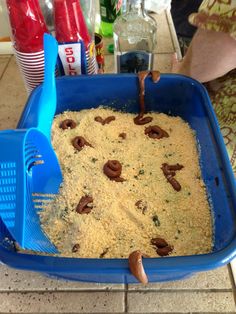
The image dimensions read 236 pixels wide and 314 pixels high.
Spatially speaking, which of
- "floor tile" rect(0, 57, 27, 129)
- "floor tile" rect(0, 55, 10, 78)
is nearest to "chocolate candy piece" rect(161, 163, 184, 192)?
"floor tile" rect(0, 57, 27, 129)

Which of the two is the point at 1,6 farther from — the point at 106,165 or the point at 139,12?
the point at 106,165

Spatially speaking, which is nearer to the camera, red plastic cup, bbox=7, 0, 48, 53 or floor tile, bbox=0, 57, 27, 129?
red plastic cup, bbox=7, 0, 48, 53

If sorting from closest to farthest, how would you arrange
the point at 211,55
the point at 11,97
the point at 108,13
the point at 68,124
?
1. the point at 211,55
2. the point at 68,124
3. the point at 11,97
4. the point at 108,13

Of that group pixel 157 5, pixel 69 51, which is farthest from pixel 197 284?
pixel 157 5

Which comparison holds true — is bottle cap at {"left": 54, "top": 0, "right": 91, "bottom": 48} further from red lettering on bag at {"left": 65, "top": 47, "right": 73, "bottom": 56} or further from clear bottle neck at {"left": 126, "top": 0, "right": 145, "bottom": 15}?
clear bottle neck at {"left": 126, "top": 0, "right": 145, "bottom": 15}

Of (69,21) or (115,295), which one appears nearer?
(115,295)

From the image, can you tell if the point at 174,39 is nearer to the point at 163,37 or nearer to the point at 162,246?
the point at 163,37
